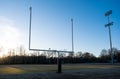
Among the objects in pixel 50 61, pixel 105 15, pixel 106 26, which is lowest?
pixel 50 61

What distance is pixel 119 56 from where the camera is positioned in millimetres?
89375

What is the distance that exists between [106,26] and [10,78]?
1167 inches

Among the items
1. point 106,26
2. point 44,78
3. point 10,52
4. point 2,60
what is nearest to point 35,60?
point 2,60

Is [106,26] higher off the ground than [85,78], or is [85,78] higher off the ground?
[106,26]

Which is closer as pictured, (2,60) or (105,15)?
(105,15)

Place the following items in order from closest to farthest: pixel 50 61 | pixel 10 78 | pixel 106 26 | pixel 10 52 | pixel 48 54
Result: pixel 10 78 < pixel 106 26 < pixel 50 61 < pixel 48 54 < pixel 10 52

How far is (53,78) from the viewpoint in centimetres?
1219

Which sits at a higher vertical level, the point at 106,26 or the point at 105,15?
the point at 105,15

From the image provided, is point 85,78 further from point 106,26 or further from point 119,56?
point 119,56

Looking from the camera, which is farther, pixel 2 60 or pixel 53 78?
pixel 2 60

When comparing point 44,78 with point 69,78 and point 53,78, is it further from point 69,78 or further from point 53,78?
point 69,78

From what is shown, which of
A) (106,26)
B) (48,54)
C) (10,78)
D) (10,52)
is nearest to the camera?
(10,78)

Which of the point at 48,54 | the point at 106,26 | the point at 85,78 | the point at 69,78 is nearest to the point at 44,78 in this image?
the point at 69,78

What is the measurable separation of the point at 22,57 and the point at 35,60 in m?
5.57
